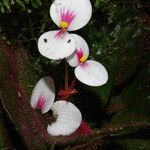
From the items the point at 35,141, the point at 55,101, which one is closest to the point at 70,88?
the point at 55,101

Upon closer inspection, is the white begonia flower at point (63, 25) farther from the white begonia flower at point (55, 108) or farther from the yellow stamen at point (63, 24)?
the white begonia flower at point (55, 108)

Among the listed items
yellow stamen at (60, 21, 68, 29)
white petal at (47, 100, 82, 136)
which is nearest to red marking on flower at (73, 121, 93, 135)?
white petal at (47, 100, 82, 136)

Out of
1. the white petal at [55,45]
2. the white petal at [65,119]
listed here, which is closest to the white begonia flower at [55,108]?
the white petal at [65,119]

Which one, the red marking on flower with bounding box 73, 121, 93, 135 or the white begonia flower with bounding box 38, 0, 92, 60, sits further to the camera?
the red marking on flower with bounding box 73, 121, 93, 135

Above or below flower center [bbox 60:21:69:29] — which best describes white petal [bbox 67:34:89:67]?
below

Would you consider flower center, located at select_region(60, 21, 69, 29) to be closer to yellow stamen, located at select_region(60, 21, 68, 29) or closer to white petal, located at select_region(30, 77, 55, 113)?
yellow stamen, located at select_region(60, 21, 68, 29)

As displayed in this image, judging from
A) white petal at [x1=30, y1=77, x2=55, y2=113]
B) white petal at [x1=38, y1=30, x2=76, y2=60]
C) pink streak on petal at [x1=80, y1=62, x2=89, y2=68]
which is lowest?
white petal at [x1=30, y1=77, x2=55, y2=113]

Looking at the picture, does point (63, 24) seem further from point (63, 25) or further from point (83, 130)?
point (83, 130)
